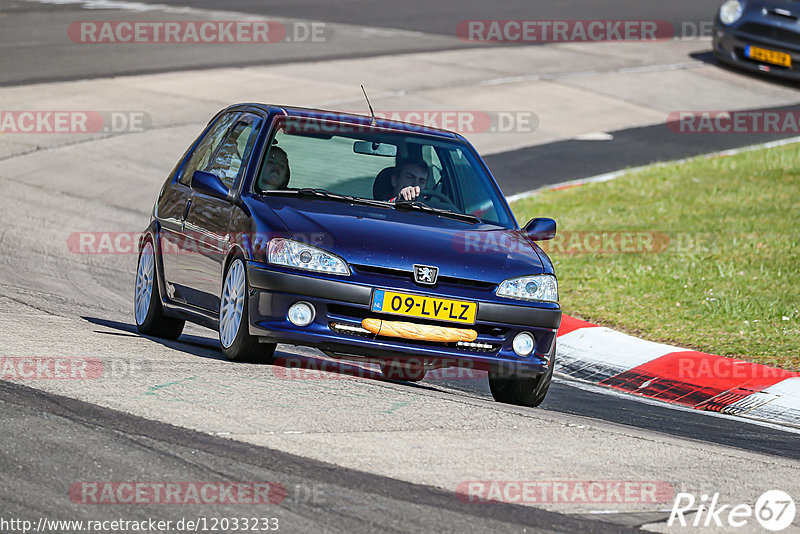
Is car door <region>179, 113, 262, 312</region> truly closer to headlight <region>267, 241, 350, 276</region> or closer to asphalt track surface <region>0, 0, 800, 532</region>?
asphalt track surface <region>0, 0, 800, 532</region>

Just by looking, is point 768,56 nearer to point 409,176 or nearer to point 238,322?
point 409,176

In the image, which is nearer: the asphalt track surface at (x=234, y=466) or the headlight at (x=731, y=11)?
the asphalt track surface at (x=234, y=466)

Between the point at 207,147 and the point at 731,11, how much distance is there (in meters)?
15.8

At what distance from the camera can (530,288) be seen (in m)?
7.32

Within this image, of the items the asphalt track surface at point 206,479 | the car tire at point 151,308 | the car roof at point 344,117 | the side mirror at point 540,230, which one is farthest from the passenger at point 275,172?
the asphalt track surface at point 206,479

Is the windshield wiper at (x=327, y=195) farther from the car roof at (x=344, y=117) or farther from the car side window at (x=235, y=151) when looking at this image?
the car roof at (x=344, y=117)

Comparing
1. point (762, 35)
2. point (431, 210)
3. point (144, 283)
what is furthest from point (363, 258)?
point (762, 35)

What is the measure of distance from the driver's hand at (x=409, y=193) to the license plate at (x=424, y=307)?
1212 millimetres

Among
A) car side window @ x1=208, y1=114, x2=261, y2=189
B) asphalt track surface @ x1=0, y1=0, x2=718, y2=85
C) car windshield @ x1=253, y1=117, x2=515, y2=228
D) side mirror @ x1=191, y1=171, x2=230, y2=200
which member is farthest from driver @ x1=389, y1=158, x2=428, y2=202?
asphalt track surface @ x1=0, y1=0, x2=718, y2=85

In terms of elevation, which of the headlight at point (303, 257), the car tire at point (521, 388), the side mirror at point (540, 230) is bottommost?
the car tire at point (521, 388)

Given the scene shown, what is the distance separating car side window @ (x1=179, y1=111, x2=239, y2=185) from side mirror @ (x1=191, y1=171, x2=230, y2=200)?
77cm

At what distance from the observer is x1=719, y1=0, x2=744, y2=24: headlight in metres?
22.4

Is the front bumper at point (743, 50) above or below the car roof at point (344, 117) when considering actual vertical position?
below

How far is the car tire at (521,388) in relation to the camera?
762cm
